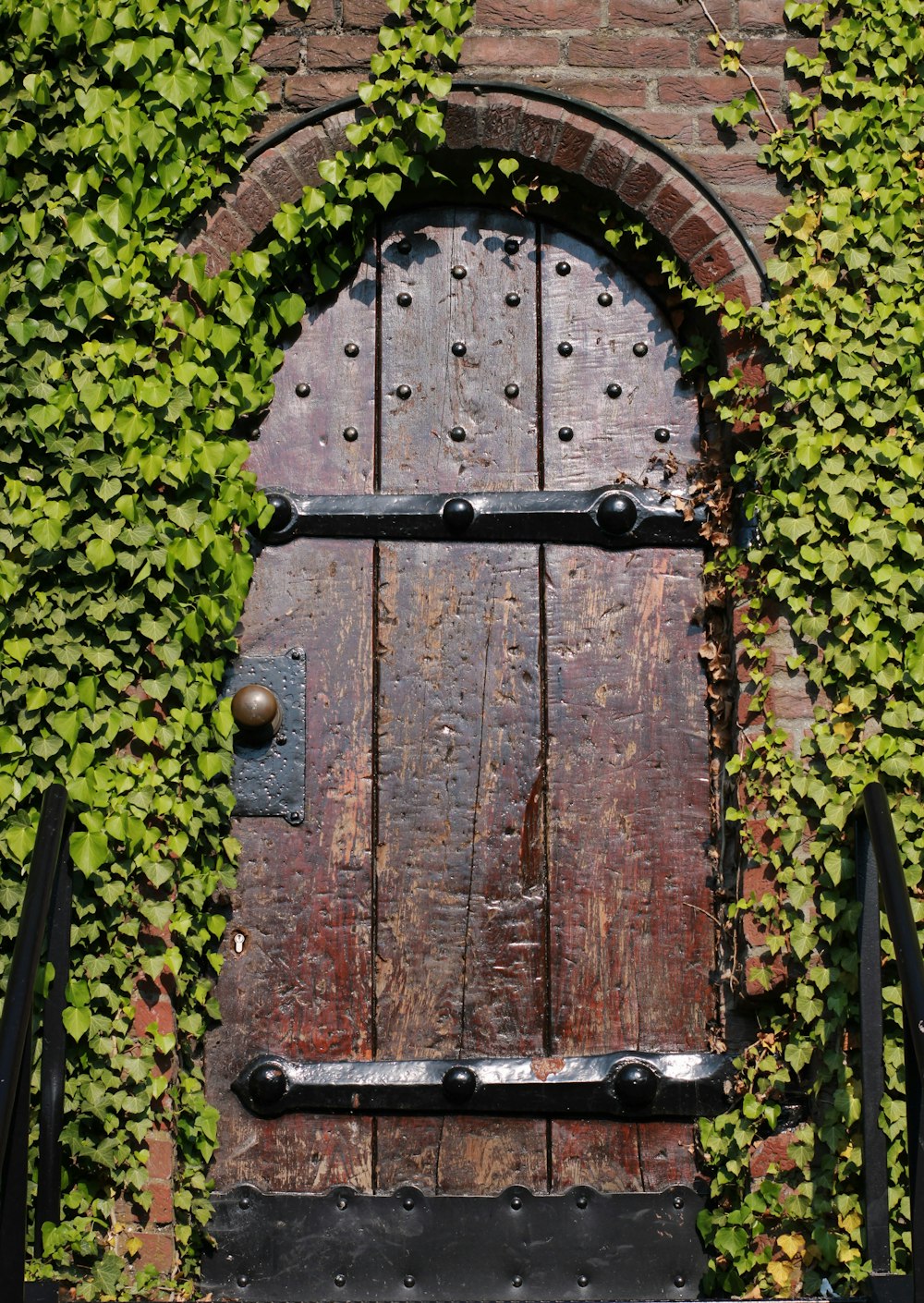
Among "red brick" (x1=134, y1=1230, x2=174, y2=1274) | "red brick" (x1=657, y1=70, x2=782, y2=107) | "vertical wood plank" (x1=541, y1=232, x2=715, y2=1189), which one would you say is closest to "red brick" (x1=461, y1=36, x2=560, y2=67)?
"red brick" (x1=657, y1=70, x2=782, y2=107)

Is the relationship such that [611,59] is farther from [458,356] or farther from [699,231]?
[458,356]

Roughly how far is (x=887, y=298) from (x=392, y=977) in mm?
1707

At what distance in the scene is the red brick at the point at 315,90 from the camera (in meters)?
2.59

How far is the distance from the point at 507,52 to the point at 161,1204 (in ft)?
7.96

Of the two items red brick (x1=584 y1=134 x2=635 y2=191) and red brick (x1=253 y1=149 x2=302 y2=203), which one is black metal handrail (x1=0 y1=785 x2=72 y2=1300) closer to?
red brick (x1=253 y1=149 x2=302 y2=203)

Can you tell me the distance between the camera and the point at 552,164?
2605 millimetres

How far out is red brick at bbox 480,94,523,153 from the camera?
8.44ft

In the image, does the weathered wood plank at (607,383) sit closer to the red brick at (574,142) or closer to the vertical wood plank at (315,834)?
the red brick at (574,142)

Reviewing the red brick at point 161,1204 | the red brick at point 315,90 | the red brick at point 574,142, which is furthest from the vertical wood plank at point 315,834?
the red brick at point 574,142

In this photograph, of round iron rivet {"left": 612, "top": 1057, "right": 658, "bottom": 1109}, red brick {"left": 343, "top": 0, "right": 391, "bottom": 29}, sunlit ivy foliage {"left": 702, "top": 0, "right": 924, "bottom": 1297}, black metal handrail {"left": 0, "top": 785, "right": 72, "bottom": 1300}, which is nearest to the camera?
black metal handrail {"left": 0, "top": 785, "right": 72, "bottom": 1300}

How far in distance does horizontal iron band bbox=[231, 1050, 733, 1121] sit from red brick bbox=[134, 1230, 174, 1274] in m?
0.29

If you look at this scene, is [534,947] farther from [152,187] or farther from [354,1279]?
[152,187]

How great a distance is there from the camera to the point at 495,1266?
2.47 metres

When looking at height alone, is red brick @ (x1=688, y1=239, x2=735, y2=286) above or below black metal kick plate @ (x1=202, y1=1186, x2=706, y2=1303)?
above
